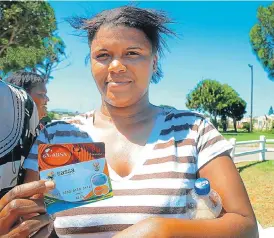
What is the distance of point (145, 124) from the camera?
5.49 ft

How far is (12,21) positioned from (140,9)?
19197mm

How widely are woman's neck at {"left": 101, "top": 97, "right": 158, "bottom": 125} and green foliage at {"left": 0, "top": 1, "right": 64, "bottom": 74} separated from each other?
18.1 metres

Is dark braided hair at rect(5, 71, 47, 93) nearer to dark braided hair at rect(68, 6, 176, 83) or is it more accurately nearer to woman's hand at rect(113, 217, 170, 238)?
dark braided hair at rect(68, 6, 176, 83)

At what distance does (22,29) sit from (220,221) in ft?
65.3

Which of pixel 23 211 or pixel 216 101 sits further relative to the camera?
pixel 216 101

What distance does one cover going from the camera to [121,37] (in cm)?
154

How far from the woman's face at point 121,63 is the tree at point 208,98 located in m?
55.2

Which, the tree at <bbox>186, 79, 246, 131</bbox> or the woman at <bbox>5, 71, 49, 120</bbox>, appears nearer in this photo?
the woman at <bbox>5, 71, 49, 120</bbox>

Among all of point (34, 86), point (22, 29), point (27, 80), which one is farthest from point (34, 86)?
point (22, 29)

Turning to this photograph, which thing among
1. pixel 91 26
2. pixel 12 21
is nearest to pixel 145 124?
pixel 91 26

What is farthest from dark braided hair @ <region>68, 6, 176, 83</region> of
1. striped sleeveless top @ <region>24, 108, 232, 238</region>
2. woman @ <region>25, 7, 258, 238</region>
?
striped sleeveless top @ <region>24, 108, 232, 238</region>

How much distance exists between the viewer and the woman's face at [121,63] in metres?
1.54

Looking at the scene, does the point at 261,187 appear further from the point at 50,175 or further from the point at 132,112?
the point at 50,175

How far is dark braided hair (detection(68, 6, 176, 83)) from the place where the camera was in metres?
1.58
